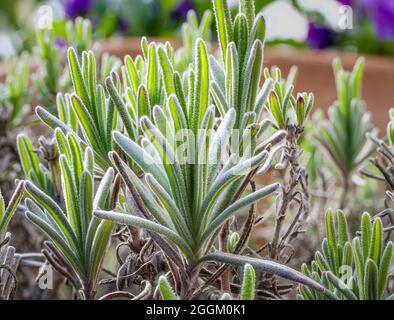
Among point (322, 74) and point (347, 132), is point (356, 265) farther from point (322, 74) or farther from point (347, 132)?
point (322, 74)

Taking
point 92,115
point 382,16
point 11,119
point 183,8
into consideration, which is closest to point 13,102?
point 11,119

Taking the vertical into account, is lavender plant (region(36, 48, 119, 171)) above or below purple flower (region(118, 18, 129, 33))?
below

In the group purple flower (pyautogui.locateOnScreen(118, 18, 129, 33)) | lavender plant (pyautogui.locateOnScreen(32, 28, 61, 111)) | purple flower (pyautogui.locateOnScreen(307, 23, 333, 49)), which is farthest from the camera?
purple flower (pyautogui.locateOnScreen(118, 18, 129, 33))

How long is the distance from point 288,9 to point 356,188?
364 millimetres

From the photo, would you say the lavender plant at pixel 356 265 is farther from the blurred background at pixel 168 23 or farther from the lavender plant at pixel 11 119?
the blurred background at pixel 168 23

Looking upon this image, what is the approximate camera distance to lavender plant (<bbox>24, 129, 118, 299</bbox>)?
43 cm

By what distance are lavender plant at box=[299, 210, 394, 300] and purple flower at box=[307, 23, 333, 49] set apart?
52.7 inches

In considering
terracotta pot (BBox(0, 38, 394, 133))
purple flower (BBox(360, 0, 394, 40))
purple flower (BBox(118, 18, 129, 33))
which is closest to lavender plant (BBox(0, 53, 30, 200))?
terracotta pot (BBox(0, 38, 394, 133))

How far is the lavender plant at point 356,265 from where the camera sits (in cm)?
42

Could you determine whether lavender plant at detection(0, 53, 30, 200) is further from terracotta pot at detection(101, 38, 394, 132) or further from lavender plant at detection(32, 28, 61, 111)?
terracotta pot at detection(101, 38, 394, 132)

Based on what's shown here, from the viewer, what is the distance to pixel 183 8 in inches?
73.6

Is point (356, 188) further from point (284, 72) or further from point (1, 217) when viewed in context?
point (1, 217)

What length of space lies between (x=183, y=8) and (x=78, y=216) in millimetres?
1489

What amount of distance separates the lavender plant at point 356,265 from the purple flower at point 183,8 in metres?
1.44
